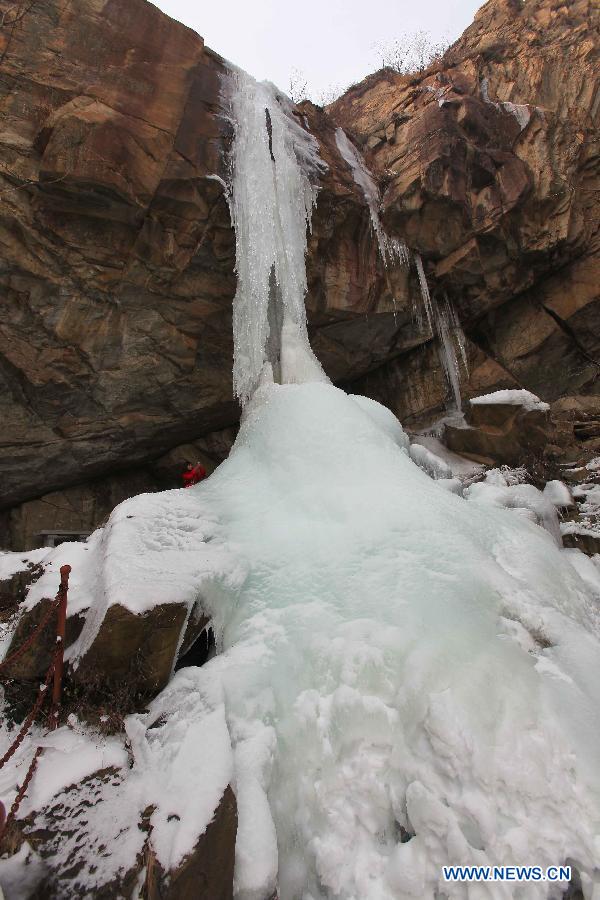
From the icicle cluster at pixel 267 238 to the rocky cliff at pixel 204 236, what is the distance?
0.43m

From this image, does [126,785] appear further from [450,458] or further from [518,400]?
[518,400]

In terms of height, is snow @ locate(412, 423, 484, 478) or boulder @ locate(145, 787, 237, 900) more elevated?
snow @ locate(412, 423, 484, 478)

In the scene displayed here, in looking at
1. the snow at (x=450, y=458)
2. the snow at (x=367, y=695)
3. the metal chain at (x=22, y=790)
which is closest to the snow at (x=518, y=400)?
the snow at (x=450, y=458)

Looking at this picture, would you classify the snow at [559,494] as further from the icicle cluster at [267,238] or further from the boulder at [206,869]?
the boulder at [206,869]

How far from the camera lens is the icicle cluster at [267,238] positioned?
841cm

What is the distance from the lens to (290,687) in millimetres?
3047

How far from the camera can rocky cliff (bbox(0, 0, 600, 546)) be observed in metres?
7.23

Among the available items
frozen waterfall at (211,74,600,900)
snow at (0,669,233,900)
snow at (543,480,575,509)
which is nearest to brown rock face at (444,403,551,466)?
snow at (543,480,575,509)

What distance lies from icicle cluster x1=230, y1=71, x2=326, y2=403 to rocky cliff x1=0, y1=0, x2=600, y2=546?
0.43 meters

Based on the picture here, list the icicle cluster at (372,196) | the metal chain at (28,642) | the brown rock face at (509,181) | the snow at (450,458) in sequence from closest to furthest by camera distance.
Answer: the metal chain at (28,642) < the snow at (450,458) < the icicle cluster at (372,196) < the brown rock face at (509,181)

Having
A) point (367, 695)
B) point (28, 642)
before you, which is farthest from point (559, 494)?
point (28, 642)

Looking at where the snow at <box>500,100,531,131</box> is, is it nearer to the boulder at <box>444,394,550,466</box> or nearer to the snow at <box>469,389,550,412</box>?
the snow at <box>469,389,550,412</box>

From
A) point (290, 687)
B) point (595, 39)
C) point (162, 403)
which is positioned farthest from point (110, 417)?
point (595, 39)

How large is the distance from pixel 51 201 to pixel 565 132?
11759mm
